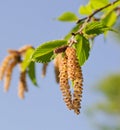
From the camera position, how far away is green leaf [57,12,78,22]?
1976mm

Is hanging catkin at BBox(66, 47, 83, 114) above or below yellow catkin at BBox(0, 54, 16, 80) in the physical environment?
below

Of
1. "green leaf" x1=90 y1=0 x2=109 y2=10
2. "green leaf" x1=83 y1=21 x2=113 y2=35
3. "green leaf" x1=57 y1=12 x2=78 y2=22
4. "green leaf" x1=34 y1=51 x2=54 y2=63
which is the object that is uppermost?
"green leaf" x1=57 y1=12 x2=78 y2=22

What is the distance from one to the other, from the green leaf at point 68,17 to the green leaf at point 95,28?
664mm

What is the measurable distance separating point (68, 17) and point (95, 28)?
0.70 metres

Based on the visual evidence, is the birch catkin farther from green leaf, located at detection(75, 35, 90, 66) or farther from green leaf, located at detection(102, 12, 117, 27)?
green leaf, located at detection(75, 35, 90, 66)

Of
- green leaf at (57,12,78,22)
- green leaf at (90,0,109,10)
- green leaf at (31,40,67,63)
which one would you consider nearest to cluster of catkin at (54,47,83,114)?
green leaf at (31,40,67,63)

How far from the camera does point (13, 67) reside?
2121 mm

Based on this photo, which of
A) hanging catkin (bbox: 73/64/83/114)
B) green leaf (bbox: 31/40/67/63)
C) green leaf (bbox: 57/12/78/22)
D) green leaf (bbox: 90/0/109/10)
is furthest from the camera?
green leaf (bbox: 57/12/78/22)

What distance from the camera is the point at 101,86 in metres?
19.2

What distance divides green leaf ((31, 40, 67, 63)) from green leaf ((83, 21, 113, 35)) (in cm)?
7

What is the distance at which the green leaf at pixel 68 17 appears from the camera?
Answer: 1976 mm

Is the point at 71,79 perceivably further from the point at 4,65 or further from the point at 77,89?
the point at 4,65

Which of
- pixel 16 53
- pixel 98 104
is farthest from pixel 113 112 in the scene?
pixel 16 53

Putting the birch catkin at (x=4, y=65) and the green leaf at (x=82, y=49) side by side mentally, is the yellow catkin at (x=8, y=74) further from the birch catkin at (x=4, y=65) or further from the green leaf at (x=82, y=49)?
the green leaf at (x=82, y=49)
